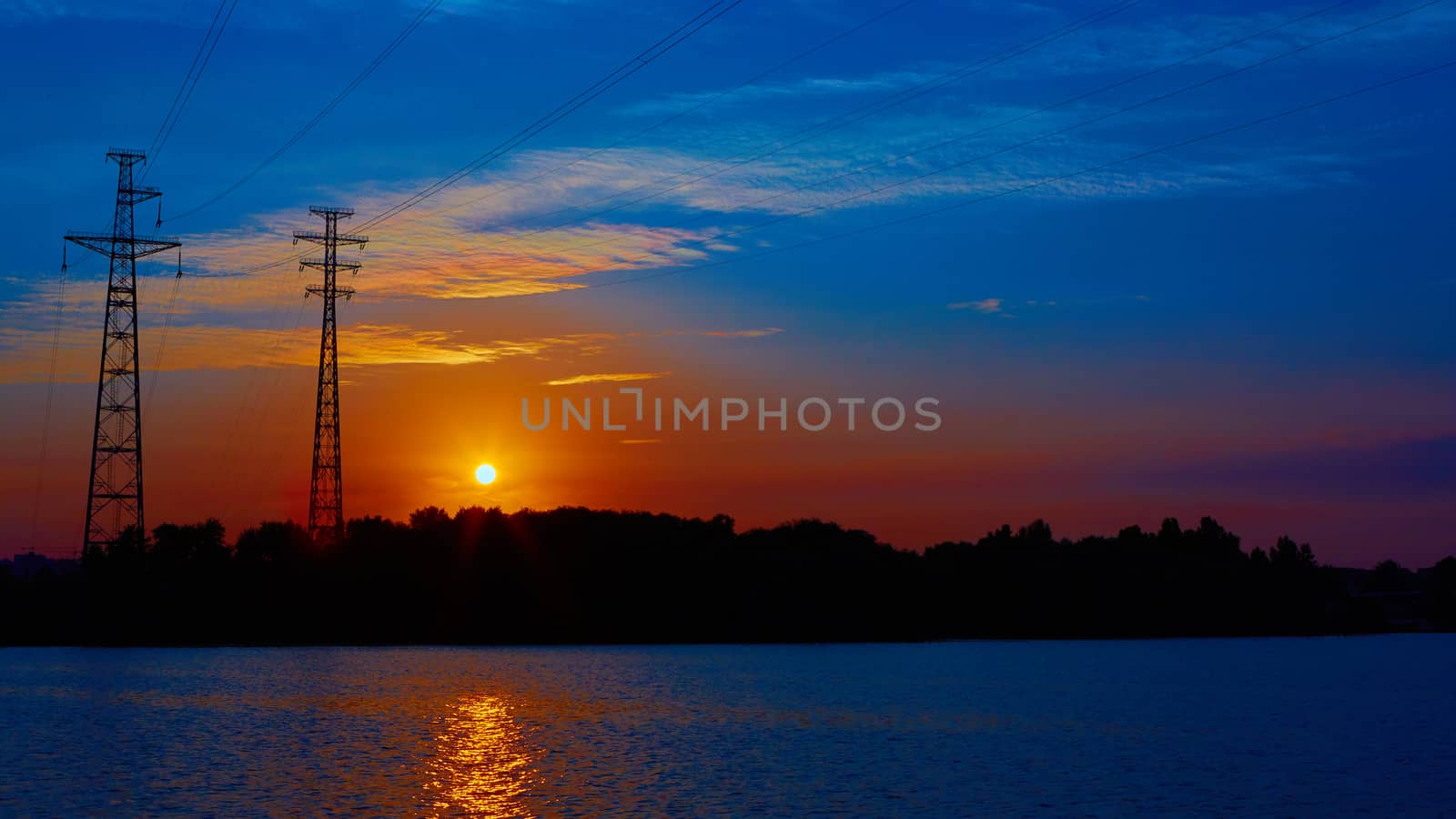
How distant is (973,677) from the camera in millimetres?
A: 143625

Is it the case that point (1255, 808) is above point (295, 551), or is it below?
below

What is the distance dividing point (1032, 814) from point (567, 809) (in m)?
16.0

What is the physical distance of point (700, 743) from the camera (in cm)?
7162

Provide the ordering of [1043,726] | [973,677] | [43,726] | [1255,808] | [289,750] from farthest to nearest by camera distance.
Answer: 1. [973,677]
2. [1043,726]
3. [43,726]
4. [289,750]
5. [1255,808]

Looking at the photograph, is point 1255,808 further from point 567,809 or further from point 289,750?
point 289,750

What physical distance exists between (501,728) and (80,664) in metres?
83.1

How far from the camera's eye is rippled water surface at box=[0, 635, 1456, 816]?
51.2 m

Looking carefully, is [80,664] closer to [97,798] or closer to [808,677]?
[808,677]

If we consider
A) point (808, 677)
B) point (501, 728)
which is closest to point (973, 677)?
point (808, 677)

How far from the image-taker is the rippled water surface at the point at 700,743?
51.2m

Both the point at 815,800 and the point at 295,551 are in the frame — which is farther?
the point at 295,551

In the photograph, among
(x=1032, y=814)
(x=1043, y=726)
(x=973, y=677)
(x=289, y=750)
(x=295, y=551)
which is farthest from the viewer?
(x=295, y=551)

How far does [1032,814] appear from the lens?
47.9 metres

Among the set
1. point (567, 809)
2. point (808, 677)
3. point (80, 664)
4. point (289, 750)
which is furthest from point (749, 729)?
point (80, 664)
